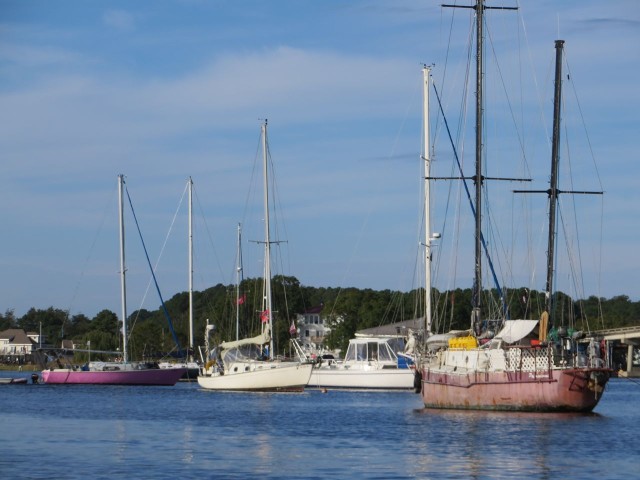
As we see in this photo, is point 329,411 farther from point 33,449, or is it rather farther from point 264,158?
point 264,158

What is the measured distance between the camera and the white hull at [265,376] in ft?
267

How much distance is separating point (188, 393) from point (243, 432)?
128 feet

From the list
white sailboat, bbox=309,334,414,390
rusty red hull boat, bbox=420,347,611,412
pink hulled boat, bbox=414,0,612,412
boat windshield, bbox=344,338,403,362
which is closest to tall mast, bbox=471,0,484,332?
pink hulled boat, bbox=414,0,612,412

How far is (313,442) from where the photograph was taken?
4572cm

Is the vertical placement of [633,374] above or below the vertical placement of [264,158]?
below

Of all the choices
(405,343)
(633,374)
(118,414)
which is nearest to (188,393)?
(405,343)

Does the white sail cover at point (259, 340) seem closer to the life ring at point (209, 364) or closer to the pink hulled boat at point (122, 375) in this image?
the life ring at point (209, 364)

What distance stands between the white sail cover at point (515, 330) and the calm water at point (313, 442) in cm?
379

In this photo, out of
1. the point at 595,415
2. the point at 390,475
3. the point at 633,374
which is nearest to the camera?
the point at 390,475

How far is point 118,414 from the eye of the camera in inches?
2490

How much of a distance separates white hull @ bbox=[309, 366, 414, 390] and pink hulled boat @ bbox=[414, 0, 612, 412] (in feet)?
64.3

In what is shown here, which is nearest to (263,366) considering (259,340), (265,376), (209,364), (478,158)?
(265,376)

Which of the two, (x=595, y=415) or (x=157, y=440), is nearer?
(x=157, y=440)

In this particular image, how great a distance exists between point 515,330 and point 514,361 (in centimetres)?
423
